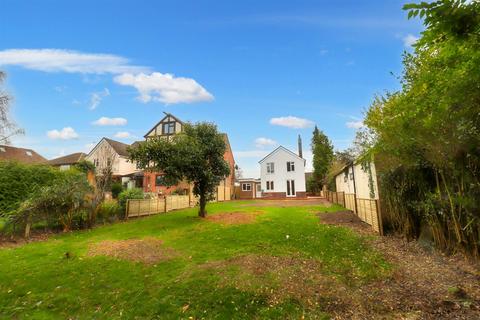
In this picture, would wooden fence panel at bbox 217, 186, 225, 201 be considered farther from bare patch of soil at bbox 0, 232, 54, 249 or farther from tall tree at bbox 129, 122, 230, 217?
bare patch of soil at bbox 0, 232, 54, 249

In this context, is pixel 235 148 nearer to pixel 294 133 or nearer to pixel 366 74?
pixel 294 133

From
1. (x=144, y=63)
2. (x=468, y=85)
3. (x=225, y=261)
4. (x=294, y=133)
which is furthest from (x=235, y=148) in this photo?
(x=468, y=85)

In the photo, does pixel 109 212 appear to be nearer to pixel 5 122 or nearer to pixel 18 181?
pixel 18 181

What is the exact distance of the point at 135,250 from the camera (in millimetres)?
8438

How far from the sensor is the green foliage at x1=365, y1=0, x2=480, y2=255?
2.69 meters

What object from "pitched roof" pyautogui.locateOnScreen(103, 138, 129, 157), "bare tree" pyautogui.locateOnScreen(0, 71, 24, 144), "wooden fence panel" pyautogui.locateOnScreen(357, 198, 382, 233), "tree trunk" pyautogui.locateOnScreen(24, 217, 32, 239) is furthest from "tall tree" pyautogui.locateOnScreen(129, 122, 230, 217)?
"pitched roof" pyautogui.locateOnScreen(103, 138, 129, 157)

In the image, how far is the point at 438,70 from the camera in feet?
15.5

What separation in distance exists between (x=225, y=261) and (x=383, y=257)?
4.21m

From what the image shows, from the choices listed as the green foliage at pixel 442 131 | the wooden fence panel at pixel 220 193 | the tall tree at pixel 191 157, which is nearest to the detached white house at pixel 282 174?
the wooden fence panel at pixel 220 193

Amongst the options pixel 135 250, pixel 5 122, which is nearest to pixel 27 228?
pixel 135 250

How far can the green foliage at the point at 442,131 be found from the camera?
2.69 metres

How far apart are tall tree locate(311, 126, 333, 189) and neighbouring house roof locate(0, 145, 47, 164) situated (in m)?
42.5

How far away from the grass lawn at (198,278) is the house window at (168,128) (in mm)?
27432

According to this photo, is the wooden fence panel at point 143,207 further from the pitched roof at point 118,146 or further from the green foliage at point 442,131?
the pitched roof at point 118,146
